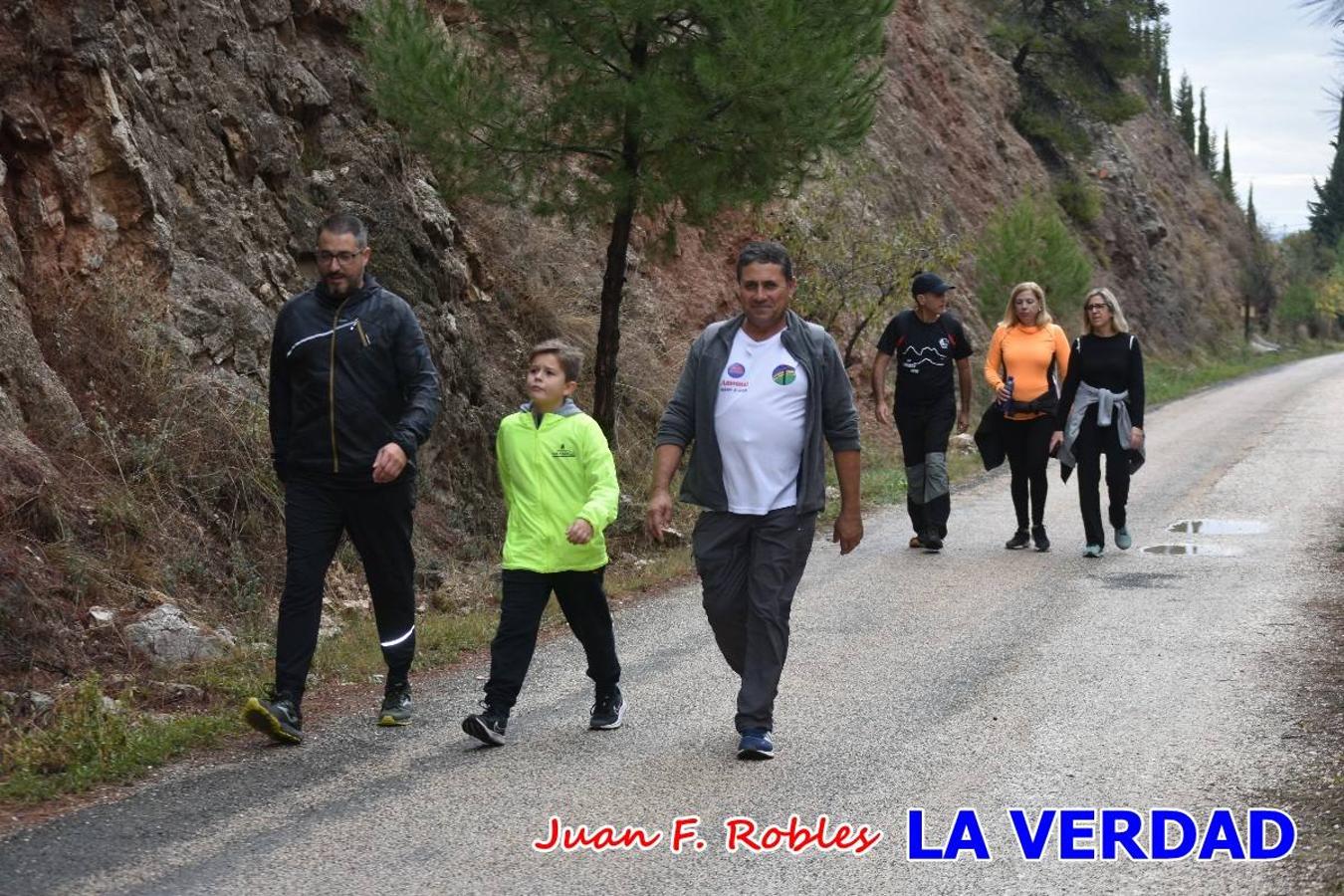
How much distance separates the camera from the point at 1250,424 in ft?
80.1

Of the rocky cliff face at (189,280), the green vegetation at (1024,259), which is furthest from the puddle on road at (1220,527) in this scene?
the green vegetation at (1024,259)

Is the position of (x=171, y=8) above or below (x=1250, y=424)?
above

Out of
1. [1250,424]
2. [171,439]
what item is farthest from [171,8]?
[1250,424]

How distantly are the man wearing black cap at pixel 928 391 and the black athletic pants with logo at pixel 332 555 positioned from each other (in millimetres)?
5746

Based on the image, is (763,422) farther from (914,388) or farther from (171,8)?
(171,8)

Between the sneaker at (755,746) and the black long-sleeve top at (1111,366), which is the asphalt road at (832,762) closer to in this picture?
the sneaker at (755,746)

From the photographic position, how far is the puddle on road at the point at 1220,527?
13.0m

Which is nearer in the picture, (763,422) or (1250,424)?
(763,422)

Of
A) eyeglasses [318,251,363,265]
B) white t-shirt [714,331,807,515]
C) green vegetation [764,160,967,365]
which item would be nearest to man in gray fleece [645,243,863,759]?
white t-shirt [714,331,807,515]

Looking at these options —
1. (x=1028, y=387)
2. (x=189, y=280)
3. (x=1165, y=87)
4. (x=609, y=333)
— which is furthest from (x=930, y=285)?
(x=1165, y=87)

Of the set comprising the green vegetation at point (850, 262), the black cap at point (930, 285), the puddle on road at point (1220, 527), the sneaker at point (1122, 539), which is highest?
the green vegetation at point (850, 262)

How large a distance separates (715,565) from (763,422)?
0.64 m

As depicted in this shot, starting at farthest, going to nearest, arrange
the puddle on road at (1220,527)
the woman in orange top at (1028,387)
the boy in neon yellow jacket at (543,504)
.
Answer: the puddle on road at (1220,527) < the woman in orange top at (1028,387) < the boy in neon yellow jacket at (543,504)

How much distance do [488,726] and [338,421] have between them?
58.1 inches
